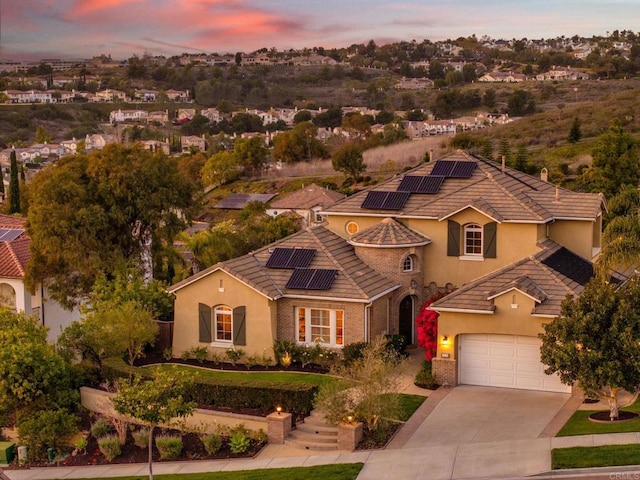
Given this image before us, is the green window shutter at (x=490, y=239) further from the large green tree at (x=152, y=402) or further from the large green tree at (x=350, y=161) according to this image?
the large green tree at (x=350, y=161)

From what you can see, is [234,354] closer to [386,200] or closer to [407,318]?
[407,318]

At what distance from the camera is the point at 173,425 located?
97.8 feet

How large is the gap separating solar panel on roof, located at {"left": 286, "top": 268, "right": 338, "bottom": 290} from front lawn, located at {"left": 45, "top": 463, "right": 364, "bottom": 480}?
29.7 feet

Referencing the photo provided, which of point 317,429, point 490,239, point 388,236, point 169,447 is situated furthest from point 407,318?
point 169,447

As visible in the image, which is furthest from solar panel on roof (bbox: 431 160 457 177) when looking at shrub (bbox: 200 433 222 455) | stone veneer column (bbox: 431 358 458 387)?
shrub (bbox: 200 433 222 455)

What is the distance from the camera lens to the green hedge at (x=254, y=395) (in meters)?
29.1

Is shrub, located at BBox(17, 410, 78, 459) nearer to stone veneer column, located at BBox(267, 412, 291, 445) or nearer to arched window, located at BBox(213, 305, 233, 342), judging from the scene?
stone veneer column, located at BBox(267, 412, 291, 445)

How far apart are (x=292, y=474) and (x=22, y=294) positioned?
20.0 metres

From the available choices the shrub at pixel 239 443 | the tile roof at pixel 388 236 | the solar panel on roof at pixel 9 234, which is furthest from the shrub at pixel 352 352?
the solar panel on roof at pixel 9 234

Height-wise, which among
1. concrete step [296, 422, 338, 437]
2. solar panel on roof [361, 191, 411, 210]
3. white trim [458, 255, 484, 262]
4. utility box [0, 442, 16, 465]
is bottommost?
utility box [0, 442, 16, 465]

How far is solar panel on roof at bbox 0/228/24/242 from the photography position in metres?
43.7

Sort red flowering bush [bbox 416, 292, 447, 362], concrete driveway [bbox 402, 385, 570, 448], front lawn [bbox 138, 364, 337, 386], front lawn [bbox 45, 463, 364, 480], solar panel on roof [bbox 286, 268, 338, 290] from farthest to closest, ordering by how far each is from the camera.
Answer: solar panel on roof [bbox 286, 268, 338, 290]
red flowering bush [bbox 416, 292, 447, 362]
front lawn [bbox 138, 364, 337, 386]
concrete driveway [bbox 402, 385, 570, 448]
front lawn [bbox 45, 463, 364, 480]

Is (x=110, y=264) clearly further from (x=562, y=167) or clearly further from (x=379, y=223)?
(x=562, y=167)

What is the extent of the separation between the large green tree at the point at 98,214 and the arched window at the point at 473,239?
41.3 feet
